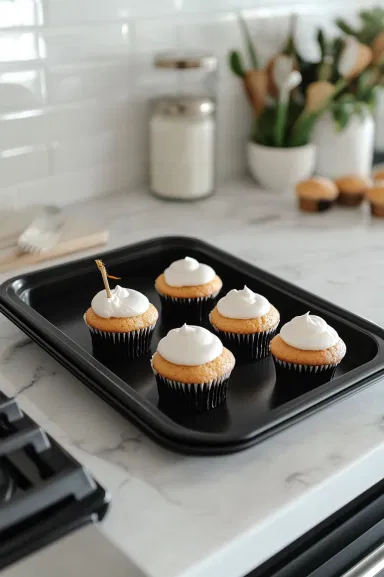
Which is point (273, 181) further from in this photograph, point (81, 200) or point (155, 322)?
point (155, 322)

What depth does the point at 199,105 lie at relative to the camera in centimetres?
141

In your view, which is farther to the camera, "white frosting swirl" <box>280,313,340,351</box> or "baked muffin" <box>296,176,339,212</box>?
"baked muffin" <box>296,176,339,212</box>

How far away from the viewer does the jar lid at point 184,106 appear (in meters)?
1.41

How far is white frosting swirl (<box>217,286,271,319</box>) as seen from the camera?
952 mm

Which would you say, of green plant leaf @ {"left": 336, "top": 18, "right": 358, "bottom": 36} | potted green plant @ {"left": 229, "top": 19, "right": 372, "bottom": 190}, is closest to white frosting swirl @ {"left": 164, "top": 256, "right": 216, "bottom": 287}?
potted green plant @ {"left": 229, "top": 19, "right": 372, "bottom": 190}

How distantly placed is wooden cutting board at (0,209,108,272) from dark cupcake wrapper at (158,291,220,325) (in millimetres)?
247

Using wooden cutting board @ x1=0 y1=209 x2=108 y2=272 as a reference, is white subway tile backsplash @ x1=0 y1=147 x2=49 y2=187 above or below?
above

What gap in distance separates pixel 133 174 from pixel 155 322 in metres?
0.65

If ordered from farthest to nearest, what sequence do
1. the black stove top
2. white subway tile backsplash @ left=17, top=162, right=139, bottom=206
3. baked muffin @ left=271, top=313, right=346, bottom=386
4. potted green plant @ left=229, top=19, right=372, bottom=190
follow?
potted green plant @ left=229, top=19, right=372, bottom=190, white subway tile backsplash @ left=17, top=162, right=139, bottom=206, baked muffin @ left=271, top=313, right=346, bottom=386, the black stove top

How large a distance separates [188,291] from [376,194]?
58 centimetres

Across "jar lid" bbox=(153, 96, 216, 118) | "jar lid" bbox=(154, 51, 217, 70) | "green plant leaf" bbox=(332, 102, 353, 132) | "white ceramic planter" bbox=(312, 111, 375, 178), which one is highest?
"jar lid" bbox=(154, 51, 217, 70)

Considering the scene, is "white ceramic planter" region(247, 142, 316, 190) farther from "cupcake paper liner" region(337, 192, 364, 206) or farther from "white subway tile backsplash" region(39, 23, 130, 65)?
"white subway tile backsplash" region(39, 23, 130, 65)

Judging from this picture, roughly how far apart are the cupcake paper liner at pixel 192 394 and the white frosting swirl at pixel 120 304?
112mm

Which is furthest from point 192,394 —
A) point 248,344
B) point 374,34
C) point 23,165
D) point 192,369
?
point 374,34
